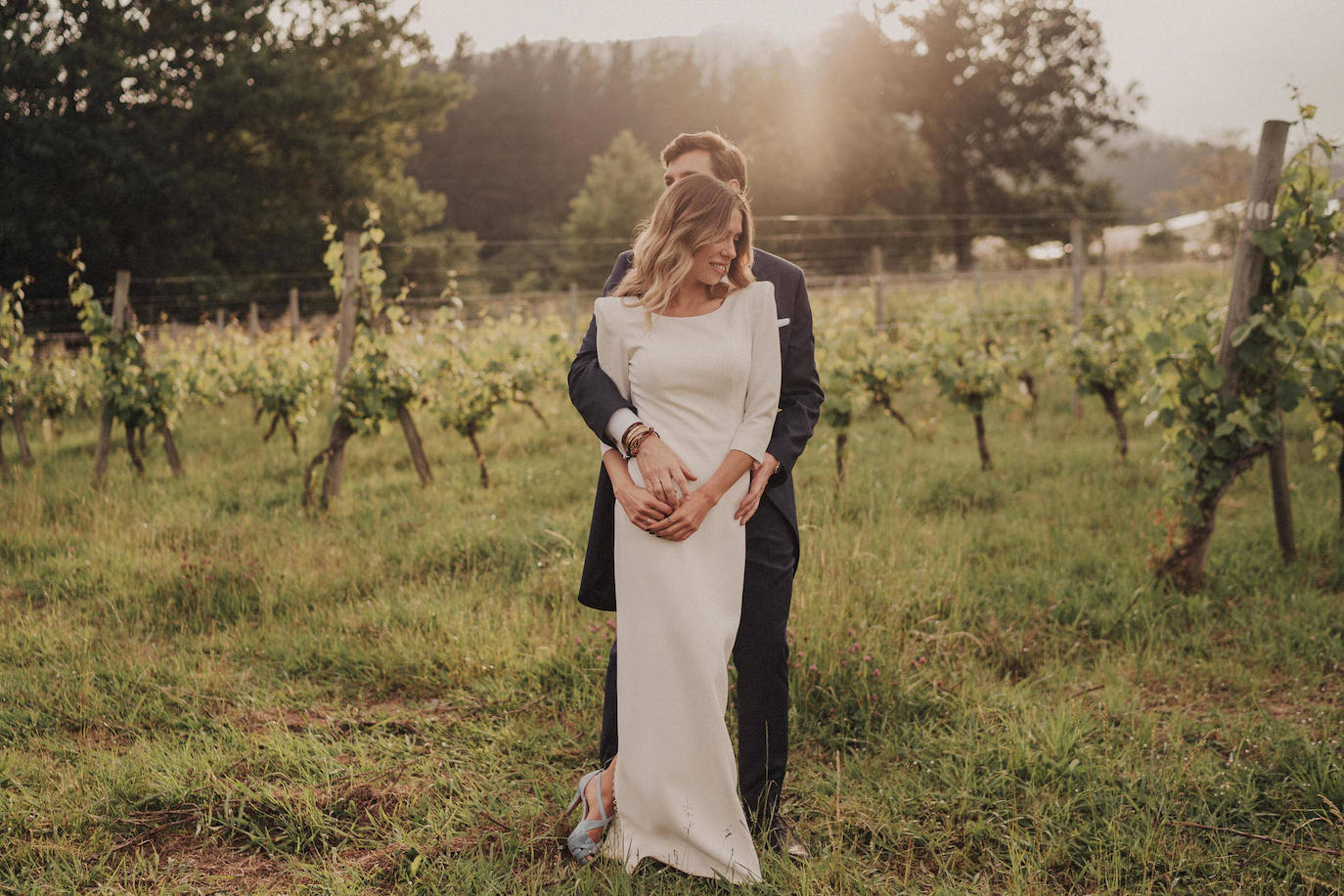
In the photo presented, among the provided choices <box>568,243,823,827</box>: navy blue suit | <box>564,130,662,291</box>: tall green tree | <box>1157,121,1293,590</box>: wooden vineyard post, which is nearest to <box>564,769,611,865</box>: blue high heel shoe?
<box>568,243,823,827</box>: navy blue suit

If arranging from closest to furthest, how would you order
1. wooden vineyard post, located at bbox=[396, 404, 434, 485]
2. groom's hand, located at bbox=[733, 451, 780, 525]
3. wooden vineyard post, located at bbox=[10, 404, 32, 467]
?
groom's hand, located at bbox=[733, 451, 780, 525] < wooden vineyard post, located at bbox=[396, 404, 434, 485] < wooden vineyard post, located at bbox=[10, 404, 32, 467]

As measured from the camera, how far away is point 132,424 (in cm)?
752

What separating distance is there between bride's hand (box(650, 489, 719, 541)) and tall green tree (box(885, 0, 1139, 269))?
3634 centimetres

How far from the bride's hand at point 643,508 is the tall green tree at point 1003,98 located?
3637 cm


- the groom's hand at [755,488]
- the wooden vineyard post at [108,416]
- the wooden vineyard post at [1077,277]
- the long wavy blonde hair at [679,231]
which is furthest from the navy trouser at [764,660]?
the wooden vineyard post at [1077,277]

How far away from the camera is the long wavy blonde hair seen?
7.02ft

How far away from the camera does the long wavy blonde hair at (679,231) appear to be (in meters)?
2.14

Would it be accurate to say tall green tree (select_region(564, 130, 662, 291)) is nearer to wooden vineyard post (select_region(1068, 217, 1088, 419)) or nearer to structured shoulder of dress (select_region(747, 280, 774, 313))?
wooden vineyard post (select_region(1068, 217, 1088, 419))

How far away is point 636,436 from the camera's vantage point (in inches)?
88.2

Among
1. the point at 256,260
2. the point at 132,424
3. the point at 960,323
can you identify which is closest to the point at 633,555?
the point at 960,323

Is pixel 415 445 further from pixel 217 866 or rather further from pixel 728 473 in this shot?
pixel 728 473

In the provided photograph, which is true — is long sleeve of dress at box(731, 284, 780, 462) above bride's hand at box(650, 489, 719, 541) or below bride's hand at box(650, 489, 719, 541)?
above

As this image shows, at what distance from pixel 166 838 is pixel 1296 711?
386cm

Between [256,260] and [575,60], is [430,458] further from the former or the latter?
[575,60]
